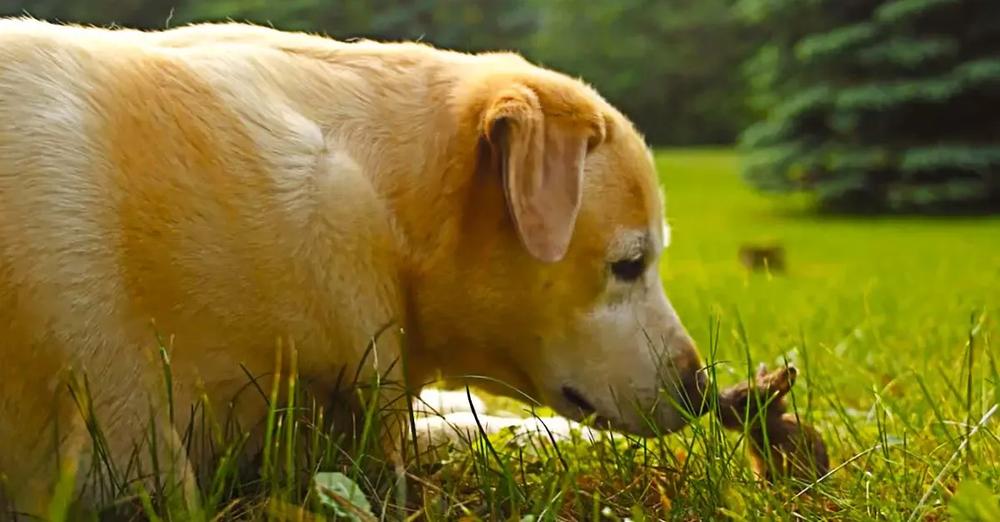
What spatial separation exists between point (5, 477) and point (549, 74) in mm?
1218

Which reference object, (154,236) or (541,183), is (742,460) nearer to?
(541,183)

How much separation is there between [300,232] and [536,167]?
42 cm

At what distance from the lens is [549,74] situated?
2188mm

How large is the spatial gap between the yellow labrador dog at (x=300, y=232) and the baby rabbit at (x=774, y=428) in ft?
0.33

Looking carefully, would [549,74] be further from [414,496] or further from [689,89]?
[689,89]

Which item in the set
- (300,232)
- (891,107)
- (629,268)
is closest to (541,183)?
(629,268)

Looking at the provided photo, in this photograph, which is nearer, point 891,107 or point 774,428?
point 774,428

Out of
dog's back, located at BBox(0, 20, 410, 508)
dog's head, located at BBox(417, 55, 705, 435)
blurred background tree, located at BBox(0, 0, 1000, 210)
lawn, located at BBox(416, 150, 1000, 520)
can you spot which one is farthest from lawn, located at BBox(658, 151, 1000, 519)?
blurred background tree, located at BBox(0, 0, 1000, 210)

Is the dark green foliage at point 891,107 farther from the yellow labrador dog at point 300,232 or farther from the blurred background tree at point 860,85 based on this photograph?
the yellow labrador dog at point 300,232

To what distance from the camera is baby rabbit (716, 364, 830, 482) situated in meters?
1.88

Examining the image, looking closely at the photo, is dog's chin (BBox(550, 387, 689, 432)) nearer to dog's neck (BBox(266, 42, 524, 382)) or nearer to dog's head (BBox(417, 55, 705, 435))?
dog's head (BBox(417, 55, 705, 435))

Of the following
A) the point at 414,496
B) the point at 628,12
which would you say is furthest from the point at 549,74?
the point at 628,12

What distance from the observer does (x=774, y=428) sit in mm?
2059

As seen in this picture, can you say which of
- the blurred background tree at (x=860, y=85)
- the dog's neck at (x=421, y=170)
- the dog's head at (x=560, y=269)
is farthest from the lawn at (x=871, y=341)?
the blurred background tree at (x=860, y=85)
